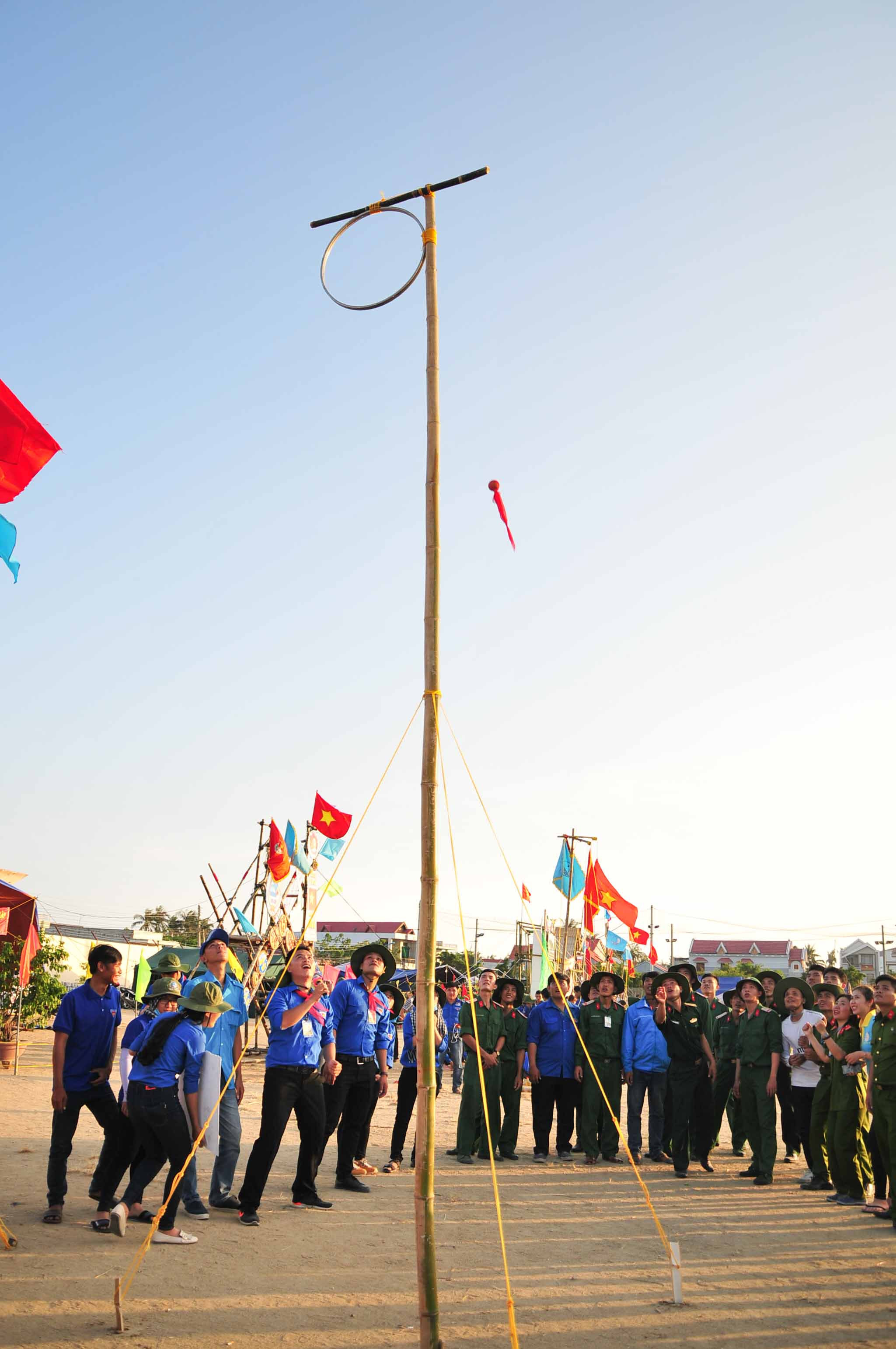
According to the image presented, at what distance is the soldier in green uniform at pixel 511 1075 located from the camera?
10.1 m

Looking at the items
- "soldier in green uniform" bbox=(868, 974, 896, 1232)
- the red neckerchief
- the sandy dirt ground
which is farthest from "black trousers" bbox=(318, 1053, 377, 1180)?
"soldier in green uniform" bbox=(868, 974, 896, 1232)

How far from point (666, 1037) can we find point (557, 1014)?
3.88ft

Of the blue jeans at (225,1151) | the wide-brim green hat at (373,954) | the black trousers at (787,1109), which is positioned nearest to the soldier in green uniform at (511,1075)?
the wide-brim green hat at (373,954)

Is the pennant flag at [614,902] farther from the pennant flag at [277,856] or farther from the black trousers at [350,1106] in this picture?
the black trousers at [350,1106]

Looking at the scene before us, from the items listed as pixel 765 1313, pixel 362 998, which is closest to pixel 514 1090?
pixel 362 998

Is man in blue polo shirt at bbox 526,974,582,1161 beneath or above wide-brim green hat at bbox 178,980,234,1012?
beneath

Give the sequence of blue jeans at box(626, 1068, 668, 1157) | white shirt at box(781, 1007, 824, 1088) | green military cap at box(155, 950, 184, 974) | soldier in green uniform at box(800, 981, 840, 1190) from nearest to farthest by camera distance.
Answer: green military cap at box(155, 950, 184, 974)
soldier in green uniform at box(800, 981, 840, 1190)
white shirt at box(781, 1007, 824, 1088)
blue jeans at box(626, 1068, 668, 1157)

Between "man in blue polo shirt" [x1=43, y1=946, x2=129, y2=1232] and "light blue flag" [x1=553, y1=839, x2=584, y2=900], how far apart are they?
870 inches

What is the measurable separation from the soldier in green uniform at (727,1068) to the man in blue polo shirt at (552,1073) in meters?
1.48

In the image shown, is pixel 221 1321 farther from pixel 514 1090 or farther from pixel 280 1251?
pixel 514 1090

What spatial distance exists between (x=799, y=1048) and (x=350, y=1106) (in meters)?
4.49

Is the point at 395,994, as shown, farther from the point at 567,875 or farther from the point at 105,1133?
the point at 567,875

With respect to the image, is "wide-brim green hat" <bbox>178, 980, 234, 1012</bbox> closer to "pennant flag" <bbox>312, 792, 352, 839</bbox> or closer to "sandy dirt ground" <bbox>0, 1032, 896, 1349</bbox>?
"sandy dirt ground" <bbox>0, 1032, 896, 1349</bbox>

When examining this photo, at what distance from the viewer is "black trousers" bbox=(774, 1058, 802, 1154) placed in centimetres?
968
